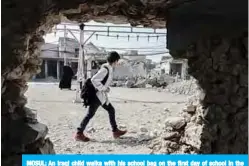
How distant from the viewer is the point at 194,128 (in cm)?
281

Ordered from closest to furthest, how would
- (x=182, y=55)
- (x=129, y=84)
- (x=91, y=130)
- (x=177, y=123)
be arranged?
(x=182, y=55), (x=177, y=123), (x=91, y=130), (x=129, y=84)

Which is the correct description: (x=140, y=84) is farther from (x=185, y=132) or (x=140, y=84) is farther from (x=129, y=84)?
(x=185, y=132)

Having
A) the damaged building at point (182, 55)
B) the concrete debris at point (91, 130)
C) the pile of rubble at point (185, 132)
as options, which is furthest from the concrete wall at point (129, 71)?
the damaged building at point (182, 55)

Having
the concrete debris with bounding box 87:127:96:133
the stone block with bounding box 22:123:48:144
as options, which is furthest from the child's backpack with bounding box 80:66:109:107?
the stone block with bounding box 22:123:48:144

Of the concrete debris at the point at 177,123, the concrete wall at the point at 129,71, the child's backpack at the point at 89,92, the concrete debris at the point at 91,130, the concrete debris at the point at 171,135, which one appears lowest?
the concrete debris at the point at 91,130

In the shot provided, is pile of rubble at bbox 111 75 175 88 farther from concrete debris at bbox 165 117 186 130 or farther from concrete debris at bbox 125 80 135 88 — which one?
concrete debris at bbox 165 117 186 130

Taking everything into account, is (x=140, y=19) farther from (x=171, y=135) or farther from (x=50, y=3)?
(x=171, y=135)

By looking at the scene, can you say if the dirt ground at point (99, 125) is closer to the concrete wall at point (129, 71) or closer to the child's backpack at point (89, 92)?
the child's backpack at point (89, 92)

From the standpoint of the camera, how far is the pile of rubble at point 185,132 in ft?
9.06

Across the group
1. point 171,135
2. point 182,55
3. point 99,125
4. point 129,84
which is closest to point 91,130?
point 99,125

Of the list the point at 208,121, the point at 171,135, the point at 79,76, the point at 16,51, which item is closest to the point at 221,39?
the point at 208,121

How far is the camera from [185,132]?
300 centimetres

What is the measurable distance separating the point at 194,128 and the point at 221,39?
2.30 ft
